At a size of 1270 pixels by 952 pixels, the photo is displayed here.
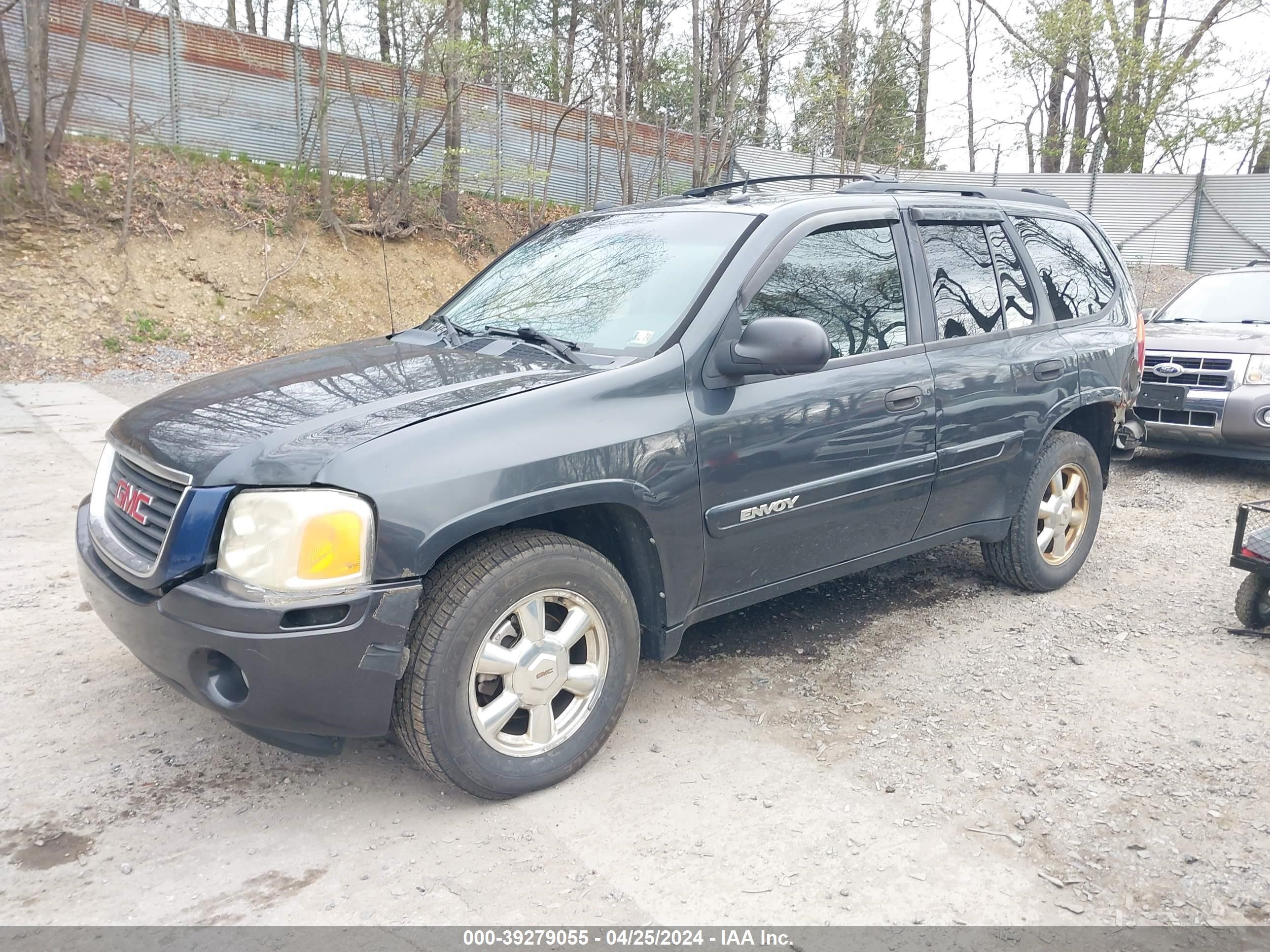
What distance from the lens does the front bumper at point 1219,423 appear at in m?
7.14

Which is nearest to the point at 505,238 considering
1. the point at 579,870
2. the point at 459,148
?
the point at 459,148

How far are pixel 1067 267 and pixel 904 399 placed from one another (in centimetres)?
172

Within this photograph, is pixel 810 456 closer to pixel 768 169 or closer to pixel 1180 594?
pixel 1180 594

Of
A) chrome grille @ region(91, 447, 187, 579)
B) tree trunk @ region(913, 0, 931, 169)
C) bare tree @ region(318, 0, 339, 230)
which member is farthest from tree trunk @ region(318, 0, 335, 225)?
tree trunk @ region(913, 0, 931, 169)

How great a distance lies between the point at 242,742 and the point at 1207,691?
11.9 feet

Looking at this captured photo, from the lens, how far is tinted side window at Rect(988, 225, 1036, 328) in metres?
4.53

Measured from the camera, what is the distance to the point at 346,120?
15.9 metres

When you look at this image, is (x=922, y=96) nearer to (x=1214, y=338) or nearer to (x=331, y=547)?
(x=1214, y=338)

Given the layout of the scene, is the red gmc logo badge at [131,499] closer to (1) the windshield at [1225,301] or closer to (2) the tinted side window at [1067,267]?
(2) the tinted side window at [1067,267]

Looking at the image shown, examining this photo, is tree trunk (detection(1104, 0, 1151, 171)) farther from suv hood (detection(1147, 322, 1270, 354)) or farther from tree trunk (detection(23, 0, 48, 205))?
tree trunk (detection(23, 0, 48, 205))

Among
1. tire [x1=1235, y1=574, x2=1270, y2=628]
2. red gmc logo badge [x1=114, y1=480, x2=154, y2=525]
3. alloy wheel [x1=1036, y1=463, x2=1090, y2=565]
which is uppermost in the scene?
red gmc logo badge [x1=114, y1=480, x2=154, y2=525]

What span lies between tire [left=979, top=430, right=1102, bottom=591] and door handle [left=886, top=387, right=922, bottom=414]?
1056 millimetres

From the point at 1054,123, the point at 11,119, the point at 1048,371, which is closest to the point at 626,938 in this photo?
the point at 1048,371

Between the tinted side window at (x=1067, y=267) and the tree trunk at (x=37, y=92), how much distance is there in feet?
39.5
